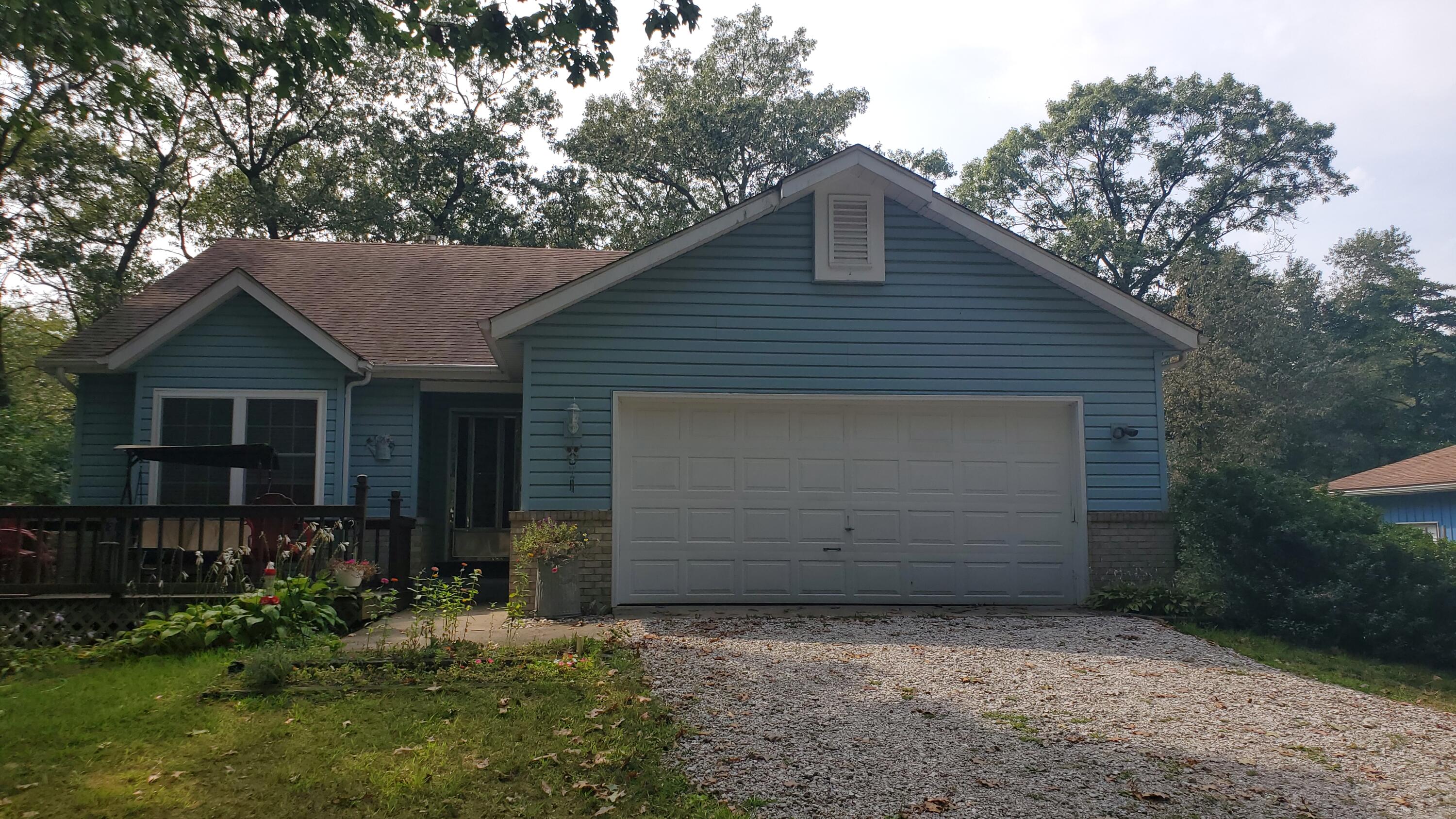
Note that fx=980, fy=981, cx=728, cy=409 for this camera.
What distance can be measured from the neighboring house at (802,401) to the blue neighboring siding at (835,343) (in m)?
0.02

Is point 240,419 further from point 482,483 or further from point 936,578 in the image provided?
point 936,578

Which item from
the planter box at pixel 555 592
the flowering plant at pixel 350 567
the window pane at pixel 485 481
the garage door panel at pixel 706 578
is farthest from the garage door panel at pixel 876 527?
→ the window pane at pixel 485 481

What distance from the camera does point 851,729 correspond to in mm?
6004

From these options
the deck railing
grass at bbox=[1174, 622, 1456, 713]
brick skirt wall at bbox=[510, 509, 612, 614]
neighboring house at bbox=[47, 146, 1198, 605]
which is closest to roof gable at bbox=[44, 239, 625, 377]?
neighboring house at bbox=[47, 146, 1198, 605]

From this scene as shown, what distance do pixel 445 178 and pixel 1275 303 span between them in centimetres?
2415

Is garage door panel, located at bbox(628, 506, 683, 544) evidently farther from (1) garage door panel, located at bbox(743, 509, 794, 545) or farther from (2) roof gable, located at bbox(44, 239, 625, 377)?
(2) roof gable, located at bbox(44, 239, 625, 377)

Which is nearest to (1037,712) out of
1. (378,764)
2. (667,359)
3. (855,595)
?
(378,764)

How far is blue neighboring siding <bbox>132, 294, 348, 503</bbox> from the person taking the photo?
484 inches

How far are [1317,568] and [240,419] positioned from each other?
12740mm

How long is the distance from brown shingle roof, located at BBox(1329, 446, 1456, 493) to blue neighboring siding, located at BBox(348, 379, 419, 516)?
62.6ft

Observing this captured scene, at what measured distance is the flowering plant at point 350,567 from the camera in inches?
362

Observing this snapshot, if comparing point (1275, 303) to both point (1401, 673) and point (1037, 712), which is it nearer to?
point (1401, 673)

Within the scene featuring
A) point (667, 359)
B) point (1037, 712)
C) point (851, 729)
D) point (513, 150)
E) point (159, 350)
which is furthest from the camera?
point (513, 150)

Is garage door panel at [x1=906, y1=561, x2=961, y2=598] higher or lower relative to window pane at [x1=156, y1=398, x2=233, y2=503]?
lower
